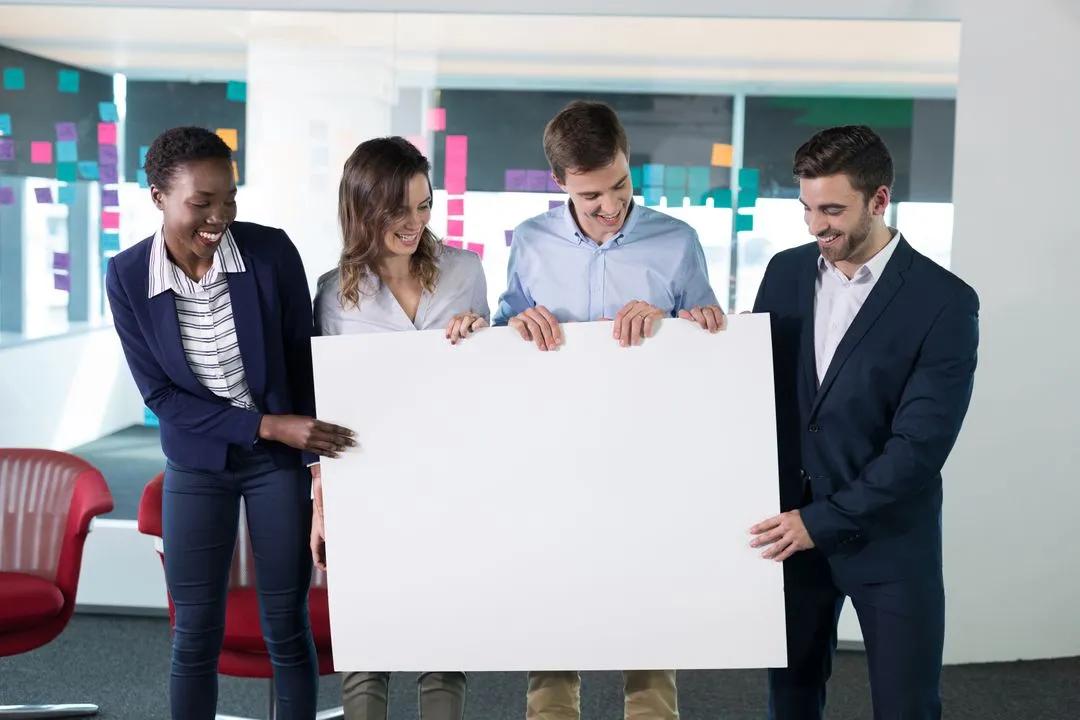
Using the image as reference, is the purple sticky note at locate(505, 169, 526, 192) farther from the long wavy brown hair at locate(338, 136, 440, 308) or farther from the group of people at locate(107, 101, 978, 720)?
the long wavy brown hair at locate(338, 136, 440, 308)

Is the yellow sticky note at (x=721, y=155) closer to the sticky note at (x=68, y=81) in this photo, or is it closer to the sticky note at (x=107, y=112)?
the sticky note at (x=107, y=112)

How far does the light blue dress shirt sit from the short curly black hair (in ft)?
2.42

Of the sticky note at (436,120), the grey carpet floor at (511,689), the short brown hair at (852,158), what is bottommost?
the grey carpet floor at (511,689)

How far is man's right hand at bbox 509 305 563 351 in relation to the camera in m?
2.28

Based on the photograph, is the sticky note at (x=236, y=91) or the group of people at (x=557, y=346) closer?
the group of people at (x=557, y=346)

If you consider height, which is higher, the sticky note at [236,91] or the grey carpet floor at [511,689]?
the sticky note at [236,91]

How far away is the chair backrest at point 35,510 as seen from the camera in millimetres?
3416

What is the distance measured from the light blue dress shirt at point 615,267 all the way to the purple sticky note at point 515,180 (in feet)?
5.73

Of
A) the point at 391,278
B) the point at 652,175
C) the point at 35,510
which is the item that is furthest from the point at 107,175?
the point at 391,278

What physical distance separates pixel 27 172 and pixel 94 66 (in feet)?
1.71

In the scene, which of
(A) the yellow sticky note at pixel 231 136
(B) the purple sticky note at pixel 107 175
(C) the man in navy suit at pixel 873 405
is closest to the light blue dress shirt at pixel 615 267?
(C) the man in navy suit at pixel 873 405

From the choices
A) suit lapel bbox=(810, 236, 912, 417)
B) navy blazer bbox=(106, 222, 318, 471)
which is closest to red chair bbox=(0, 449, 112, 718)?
navy blazer bbox=(106, 222, 318, 471)

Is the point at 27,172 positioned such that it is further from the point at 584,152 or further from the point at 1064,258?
the point at 1064,258

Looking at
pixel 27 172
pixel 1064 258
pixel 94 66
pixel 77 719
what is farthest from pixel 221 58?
pixel 1064 258
